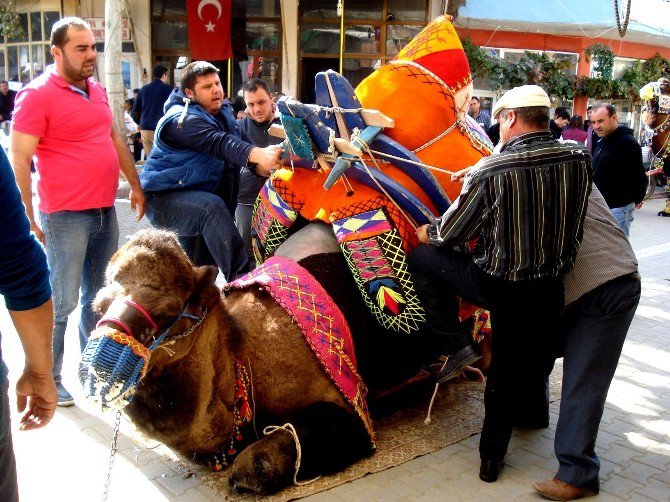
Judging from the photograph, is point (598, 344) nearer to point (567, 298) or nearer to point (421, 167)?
point (567, 298)

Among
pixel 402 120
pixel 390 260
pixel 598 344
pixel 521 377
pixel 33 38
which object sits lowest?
pixel 521 377

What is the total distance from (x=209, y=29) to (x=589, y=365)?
13.7 metres

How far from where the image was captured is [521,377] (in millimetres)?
3598

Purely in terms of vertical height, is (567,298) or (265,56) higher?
(265,56)

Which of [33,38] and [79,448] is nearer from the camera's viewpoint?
[79,448]

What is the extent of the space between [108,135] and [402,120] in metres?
1.88

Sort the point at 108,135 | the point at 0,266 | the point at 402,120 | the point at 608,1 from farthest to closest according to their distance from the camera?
the point at 608,1
the point at 108,135
the point at 402,120
the point at 0,266

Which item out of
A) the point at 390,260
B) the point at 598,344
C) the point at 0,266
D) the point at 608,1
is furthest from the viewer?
the point at 608,1

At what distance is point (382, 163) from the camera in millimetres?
4168

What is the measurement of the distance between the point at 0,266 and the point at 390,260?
2222 millimetres

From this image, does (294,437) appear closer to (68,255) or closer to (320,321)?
(320,321)

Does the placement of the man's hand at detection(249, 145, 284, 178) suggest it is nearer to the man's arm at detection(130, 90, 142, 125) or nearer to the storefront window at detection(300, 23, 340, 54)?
the man's arm at detection(130, 90, 142, 125)

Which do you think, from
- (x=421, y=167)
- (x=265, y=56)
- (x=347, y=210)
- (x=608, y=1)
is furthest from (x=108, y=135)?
(x=608, y=1)

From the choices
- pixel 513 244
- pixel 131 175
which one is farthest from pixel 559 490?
pixel 131 175
